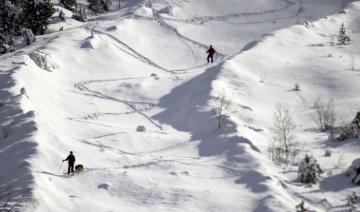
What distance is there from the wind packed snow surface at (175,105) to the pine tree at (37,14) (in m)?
1.01

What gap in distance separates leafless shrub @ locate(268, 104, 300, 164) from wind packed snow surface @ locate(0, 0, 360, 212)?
302 millimetres

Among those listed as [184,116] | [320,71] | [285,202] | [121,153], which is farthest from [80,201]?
[320,71]

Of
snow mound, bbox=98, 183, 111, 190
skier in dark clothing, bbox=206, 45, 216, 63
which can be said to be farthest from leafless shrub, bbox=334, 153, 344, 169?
skier in dark clothing, bbox=206, 45, 216, 63

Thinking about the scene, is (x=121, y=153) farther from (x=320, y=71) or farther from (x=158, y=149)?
(x=320, y=71)

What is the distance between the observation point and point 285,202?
Answer: 1252cm

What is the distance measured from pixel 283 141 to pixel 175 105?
613cm

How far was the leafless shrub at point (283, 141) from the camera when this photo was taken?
1540 cm

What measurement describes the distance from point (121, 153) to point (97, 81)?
853cm

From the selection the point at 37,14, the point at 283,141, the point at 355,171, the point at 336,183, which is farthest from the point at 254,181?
the point at 37,14

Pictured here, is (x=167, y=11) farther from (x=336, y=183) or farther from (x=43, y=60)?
(x=336, y=183)

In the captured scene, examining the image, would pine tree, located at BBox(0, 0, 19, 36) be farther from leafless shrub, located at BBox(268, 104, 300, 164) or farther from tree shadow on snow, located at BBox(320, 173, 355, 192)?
tree shadow on snow, located at BBox(320, 173, 355, 192)

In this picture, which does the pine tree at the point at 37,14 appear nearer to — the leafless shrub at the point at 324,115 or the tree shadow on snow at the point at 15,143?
the tree shadow on snow at the point at 15,143

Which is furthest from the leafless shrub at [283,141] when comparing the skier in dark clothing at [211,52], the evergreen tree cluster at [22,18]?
the evergreen tree cluster at [22,18]

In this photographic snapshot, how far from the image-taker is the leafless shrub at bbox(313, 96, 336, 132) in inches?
708
